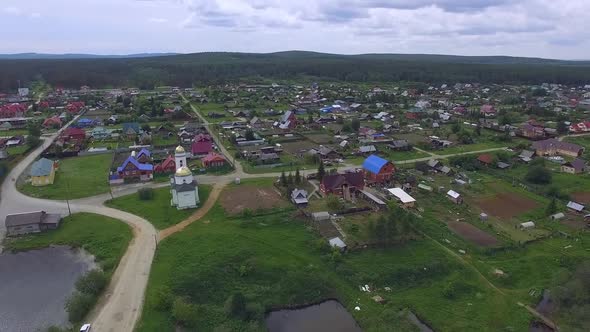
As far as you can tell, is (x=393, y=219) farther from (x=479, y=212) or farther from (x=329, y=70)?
(x=329, y=70)

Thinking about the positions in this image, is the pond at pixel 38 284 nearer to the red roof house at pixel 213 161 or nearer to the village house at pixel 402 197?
the red roof house at pixel 213 161

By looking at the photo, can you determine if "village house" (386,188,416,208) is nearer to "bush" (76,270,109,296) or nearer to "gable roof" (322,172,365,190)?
"gable roof" (322,172,365,190)

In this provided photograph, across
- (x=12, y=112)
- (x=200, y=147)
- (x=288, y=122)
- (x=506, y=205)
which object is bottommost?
(x=506, y=205)

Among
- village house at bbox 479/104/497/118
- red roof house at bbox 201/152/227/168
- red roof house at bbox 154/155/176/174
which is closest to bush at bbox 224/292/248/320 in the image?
red roof house at bbox 154/155/176/174

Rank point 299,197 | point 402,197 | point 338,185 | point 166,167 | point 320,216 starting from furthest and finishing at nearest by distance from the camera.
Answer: point 166,167 → point 338,185 → point 402,197 → point 299,197 → point 320,216

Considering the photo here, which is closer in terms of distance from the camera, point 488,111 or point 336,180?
point 336,180

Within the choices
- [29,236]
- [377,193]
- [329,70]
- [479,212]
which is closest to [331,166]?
[377,193]

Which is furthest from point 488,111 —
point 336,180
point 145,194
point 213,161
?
point 145,194

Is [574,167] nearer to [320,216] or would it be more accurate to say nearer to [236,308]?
[320,216]
